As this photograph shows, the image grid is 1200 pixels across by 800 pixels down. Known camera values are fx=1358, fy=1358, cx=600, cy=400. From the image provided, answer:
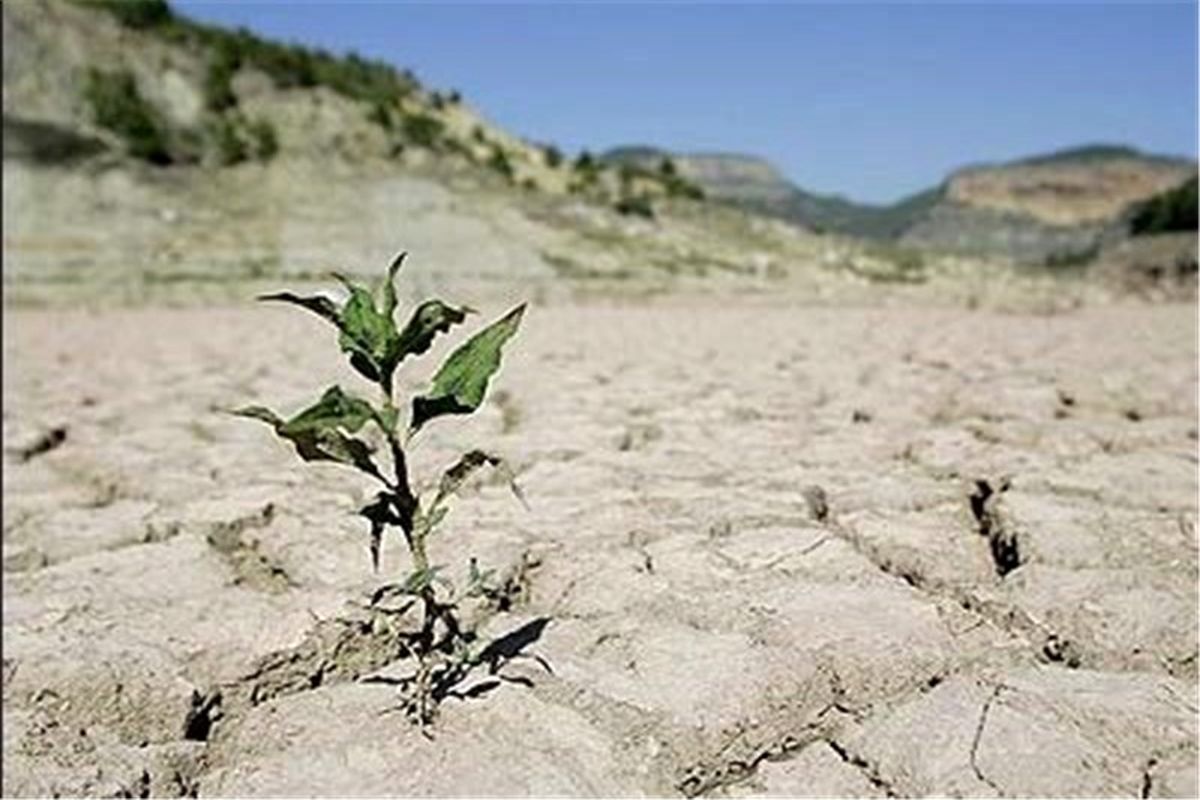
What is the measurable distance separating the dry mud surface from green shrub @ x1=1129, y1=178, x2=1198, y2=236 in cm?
979

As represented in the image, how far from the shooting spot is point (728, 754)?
1463 mm

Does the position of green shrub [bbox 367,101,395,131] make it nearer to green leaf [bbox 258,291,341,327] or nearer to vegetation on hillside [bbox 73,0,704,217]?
vegetation on hillside [bbox 73,0,704,217]

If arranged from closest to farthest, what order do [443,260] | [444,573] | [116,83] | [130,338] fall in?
[444,573]
[130,338]
[443,260]
[116,83]

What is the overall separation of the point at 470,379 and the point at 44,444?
8.95 feet

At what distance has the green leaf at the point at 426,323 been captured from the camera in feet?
4.81

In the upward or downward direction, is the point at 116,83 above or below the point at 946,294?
above

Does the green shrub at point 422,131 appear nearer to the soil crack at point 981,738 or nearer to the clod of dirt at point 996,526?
the clod of dirt at point 996,526

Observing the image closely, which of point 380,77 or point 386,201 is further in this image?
point 380,77

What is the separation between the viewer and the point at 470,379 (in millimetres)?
1502

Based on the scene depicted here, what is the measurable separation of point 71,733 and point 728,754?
0.77 metres

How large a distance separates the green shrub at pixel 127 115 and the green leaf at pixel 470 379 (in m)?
16.8

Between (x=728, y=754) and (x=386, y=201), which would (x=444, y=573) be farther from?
(x=386, y=201)

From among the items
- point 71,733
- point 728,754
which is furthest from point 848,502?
point 71,733

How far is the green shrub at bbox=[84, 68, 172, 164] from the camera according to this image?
17.2 meters
